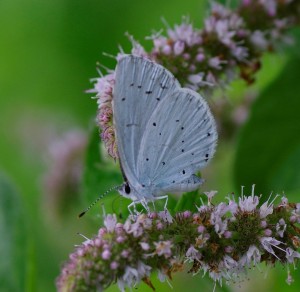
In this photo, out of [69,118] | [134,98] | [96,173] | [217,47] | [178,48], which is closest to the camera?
[134,98]

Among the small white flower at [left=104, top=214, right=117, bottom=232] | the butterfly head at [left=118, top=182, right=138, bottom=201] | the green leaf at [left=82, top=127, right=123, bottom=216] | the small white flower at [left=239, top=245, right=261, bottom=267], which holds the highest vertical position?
the small white flower at [left=104, top=214, right=117, bottom=232]

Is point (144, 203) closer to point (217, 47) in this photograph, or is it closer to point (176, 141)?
point (176, 141)

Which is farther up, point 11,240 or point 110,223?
point 110,223

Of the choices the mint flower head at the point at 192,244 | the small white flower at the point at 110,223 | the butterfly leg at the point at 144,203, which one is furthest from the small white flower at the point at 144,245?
the butterfly leg at the point at 144,203

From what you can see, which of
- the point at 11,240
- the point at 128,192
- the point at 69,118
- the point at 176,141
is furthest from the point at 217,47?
the point at 69,118

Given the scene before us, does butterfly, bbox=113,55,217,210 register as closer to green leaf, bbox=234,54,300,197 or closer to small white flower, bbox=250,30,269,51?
small white flower, bbox=250,30,269,51

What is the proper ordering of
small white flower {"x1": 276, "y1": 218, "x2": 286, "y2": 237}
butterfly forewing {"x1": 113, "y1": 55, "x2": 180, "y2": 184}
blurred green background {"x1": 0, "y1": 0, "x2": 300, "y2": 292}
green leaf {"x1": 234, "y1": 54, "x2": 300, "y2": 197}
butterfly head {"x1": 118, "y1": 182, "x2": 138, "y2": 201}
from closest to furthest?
small white flower {"x1": 276, "y1": 218, "x2": 286, "y2": 237}
butterfly forewing {"x1": 113, "y1": 55, "x2": 180, "y2": 184}
butterfly head {"x1": 118, "y1": 182, "x2": 138, "y2": 201}
blurred green background {"x1": 0, "y1": 0, "x2": 300, "y2": 292}
green leaf {"x1": 234, "y1": 54, "x2": 300, "y2": 197}

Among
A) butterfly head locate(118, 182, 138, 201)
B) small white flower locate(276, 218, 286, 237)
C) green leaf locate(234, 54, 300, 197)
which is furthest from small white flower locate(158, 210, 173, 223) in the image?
green leaf locate(234, 54, 300, 197)

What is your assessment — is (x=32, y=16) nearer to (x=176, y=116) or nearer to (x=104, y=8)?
(x=104, y=8)
